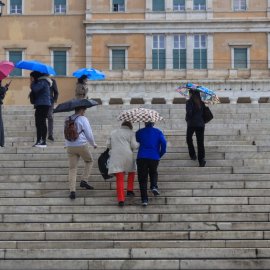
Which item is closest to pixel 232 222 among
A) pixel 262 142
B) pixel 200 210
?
pixel 200 210

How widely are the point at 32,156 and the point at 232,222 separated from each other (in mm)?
5358

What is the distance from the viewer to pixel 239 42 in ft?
162

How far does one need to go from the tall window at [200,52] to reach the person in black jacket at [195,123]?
32342 millimetres

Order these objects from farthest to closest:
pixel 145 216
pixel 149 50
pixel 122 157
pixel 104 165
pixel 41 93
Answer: pixel 149 50, pixel 41 93, pixel 104 165, pixel 122 157, pixel 145 216

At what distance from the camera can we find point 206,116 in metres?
16.7

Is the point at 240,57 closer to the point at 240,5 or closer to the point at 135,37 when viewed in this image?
the point at 240,5

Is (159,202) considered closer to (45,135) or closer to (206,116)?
(206,116)

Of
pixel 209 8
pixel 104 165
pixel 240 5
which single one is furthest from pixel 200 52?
pixel 104 165

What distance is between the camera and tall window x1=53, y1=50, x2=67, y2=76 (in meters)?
50.0

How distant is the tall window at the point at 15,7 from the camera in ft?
167

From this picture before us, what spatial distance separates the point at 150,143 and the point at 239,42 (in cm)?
3592

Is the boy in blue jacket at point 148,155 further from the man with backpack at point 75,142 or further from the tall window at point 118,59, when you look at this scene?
the tall window at point 118,59

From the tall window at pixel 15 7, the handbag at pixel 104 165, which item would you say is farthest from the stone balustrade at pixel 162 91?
the handbag at pixel 104 165

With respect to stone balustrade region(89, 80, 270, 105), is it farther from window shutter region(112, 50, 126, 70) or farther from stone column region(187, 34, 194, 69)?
window shutter region(112, 50, 126, 70)
